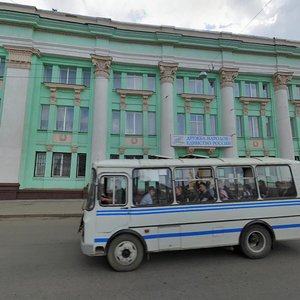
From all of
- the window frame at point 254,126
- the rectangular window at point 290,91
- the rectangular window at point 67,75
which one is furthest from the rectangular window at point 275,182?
the rectangular window at point 290,91

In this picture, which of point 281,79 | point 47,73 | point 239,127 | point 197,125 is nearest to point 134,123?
point 197,125

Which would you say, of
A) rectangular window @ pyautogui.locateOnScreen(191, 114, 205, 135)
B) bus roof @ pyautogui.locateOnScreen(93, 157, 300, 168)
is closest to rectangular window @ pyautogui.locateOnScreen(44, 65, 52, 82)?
rectangular window @ pyautogui.locateOnScreen(191, 114, 205, 135)

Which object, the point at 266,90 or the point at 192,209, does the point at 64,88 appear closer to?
the point at 192,209

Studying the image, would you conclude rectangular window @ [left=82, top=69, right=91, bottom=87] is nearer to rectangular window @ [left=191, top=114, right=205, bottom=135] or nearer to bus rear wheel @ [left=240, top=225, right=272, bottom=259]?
rectangular window @ [left=191, top=114, right=205, bottom=135]

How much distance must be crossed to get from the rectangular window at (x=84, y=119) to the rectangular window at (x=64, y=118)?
0.78m

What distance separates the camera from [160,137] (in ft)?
61.5

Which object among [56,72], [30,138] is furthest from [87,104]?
[30,138]

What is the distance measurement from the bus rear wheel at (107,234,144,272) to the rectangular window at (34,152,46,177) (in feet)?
46.0

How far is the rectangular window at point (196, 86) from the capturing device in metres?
20.3

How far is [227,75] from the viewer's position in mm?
19922

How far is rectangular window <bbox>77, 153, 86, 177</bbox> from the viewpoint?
1752cm

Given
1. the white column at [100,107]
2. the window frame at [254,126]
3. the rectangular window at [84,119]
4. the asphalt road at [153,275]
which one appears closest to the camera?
the asphalt road at [153,275]

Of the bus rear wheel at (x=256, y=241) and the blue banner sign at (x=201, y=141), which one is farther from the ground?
the blue banner sign at (x=201, y=141)

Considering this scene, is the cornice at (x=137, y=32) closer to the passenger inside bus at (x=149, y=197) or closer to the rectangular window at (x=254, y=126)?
the rectangular window at (x=254, y=126)
